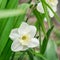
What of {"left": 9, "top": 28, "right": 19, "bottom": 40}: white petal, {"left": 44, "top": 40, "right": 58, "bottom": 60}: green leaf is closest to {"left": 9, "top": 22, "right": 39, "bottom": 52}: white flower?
{"left": 9, "top": 28, "right": 19, "bottom": 40}: white petal

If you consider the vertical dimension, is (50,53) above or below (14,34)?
below

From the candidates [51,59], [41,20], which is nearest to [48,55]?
[51,59]

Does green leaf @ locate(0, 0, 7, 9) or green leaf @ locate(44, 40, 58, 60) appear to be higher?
green leaf @ locate(0, 0, 7, 9)

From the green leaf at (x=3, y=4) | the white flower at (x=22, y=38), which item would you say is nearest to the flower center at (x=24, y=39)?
the white flower at (x=22, y=38)

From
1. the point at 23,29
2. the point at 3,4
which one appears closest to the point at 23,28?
the point at 23,29

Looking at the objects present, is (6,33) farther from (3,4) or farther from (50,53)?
(50,53)

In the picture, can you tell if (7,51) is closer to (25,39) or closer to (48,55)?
(25,39)

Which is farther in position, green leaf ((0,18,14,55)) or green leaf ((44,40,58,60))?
green leaf ((44,40,58,60))

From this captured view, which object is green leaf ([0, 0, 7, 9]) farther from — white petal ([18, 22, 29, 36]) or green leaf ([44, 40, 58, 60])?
green leaf ([44, 40, 58, 60])

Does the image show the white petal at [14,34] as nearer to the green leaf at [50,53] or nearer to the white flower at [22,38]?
the white flower at [22,38]
